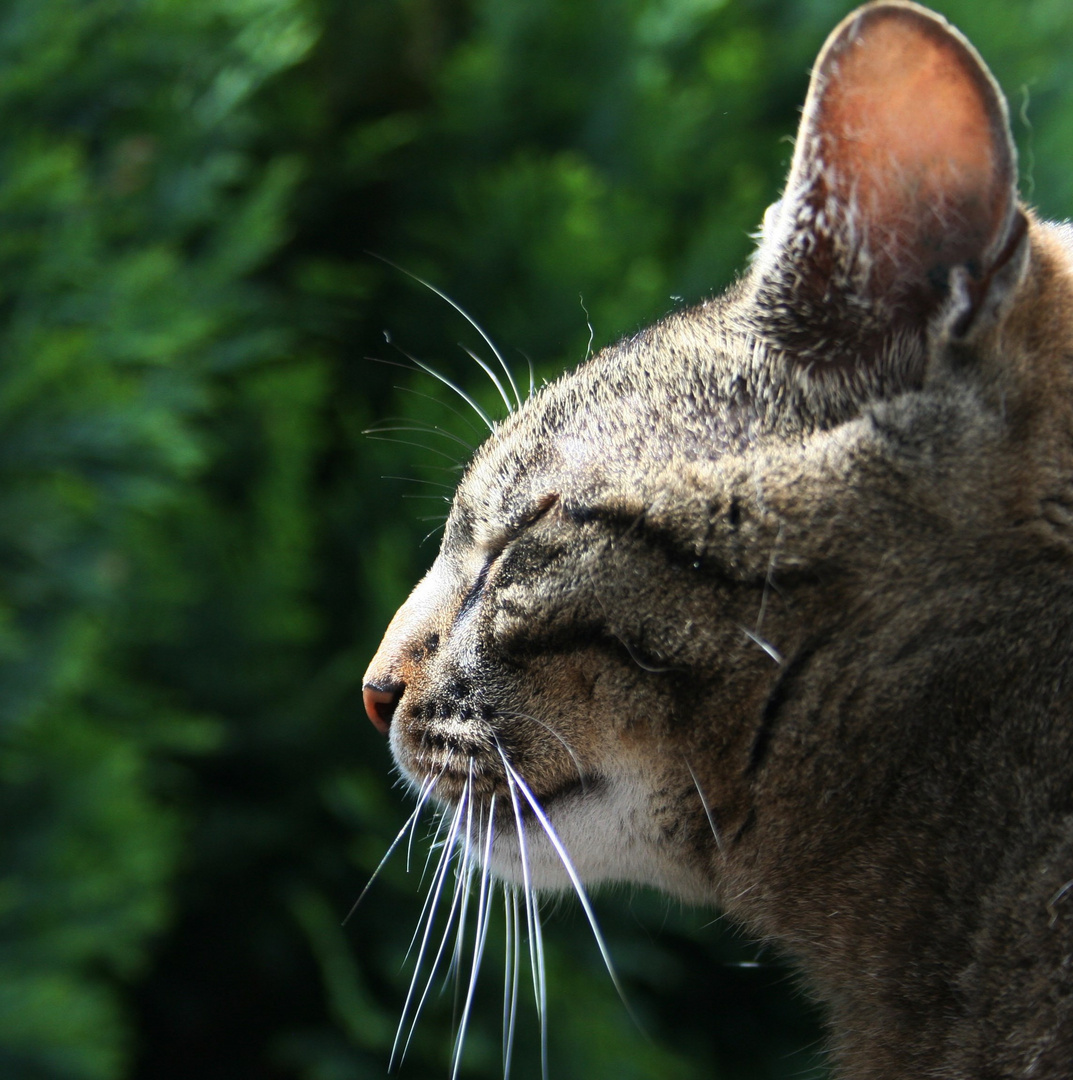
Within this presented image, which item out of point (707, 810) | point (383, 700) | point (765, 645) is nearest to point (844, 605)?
point (765, 645)

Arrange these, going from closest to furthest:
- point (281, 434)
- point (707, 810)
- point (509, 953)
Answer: point (707, 810)
point (509, 953)
point (281, 434)

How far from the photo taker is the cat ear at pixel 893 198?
2.39 feet

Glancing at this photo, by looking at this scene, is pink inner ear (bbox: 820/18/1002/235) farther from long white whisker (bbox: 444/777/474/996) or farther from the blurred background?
the blurred background

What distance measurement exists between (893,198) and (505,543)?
0.38 metres

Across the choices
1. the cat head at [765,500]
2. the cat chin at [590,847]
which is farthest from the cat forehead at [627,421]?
the cat chin at [590,847]

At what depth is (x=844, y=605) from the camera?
0.83 m

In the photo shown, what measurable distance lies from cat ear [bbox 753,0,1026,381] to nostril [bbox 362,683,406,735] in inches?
17.0

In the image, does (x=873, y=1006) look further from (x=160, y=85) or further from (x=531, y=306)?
(x=160, y=85)

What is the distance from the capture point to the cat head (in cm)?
77

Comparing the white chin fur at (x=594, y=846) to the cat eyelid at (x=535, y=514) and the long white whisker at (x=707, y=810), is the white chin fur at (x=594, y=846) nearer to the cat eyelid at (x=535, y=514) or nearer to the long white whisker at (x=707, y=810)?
the long white whisker at (x=707, y=810)

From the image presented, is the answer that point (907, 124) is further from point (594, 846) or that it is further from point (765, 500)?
point (594, 846)

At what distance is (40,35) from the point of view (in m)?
1.79

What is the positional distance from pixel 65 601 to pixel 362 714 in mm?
517

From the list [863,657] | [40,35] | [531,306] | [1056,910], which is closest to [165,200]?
[40,35]
